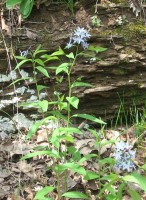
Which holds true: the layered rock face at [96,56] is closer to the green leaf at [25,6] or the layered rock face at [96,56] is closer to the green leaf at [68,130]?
the green leaf at [25,6]

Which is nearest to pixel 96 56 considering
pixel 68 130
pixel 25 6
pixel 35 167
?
pixel 25 6

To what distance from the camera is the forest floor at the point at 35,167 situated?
2.37 m

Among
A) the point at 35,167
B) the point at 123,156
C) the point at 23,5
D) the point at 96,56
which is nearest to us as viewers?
the point at 123,156

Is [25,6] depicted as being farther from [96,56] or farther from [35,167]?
[35,167]

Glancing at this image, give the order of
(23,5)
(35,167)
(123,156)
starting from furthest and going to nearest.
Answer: (35,167), (23,5), (123,156)

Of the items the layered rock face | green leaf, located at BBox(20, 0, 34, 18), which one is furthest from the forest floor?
green leaf, located at BBox(20, 0, 34, 18)

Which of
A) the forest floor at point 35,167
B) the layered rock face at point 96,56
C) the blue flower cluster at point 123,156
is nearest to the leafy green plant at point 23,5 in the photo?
the layered rock face at point 96,56

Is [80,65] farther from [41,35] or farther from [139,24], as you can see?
[139,24]

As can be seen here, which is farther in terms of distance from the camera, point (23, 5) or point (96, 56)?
point (96, 56)

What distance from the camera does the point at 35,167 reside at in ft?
8.39

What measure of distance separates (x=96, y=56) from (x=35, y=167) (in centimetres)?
89

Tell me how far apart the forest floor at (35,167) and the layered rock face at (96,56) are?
0.22 meters

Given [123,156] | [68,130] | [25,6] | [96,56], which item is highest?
[25,6]

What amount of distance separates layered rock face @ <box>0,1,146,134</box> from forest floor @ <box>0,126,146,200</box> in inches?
8.5
